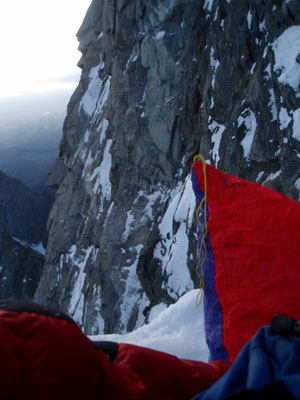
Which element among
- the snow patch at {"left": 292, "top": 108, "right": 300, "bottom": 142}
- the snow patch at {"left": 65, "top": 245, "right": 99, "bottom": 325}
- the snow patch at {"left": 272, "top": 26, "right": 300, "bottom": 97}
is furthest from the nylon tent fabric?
the snow patch at {"left": 65, "top": 245, "right": 99, "bottom": 325}

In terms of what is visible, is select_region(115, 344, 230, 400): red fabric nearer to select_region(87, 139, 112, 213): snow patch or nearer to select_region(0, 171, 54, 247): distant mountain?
select_region(87, 139, 112, 213): snow patch

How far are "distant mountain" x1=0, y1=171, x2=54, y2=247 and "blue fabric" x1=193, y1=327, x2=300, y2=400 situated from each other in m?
62.5

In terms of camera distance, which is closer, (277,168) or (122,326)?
(277,168)

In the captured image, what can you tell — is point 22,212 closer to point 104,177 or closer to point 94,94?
point 94,94

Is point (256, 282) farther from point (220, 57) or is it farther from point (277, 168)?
point (220, 57)

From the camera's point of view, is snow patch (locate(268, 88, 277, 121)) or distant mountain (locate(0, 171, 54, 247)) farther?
distant mountain (locate(0, 171, 54, 247))

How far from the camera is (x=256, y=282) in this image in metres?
2.33

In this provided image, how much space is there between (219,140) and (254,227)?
6.12 m

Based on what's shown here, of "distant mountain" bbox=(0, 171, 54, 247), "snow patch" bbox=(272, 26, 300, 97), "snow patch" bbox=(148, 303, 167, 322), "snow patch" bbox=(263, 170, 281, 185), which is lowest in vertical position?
"distant mountain" bbox=(0, 171, 54, 247)

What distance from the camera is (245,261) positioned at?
2443 millimetres

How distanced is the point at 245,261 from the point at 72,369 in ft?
5.03

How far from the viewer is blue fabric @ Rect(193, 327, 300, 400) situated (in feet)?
4.31

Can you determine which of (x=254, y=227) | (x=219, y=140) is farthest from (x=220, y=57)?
(x=254, y=227)

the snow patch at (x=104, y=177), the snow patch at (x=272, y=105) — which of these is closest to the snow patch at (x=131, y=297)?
the snow patch at (x=104, y=177)
